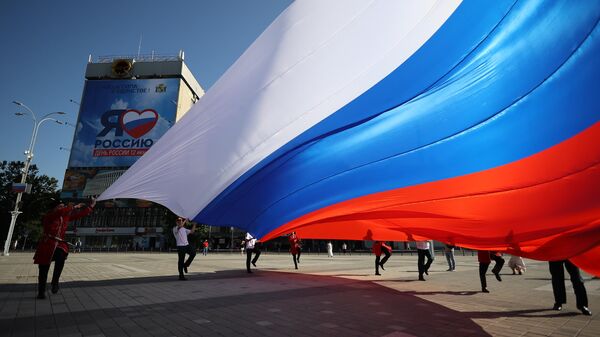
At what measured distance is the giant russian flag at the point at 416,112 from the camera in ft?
10.5

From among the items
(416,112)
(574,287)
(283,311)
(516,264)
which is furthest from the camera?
(516,264)

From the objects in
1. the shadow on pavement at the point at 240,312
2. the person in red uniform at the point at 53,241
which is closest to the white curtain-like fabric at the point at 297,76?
the shadow on pavement at the point at 240,312

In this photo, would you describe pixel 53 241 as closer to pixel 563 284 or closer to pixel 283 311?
pixel 283 311

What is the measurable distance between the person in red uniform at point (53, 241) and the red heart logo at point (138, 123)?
57.8m

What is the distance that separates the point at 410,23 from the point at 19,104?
30.5m

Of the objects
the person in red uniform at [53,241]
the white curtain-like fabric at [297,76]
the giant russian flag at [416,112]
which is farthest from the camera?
the person in red uniform at [53,241]

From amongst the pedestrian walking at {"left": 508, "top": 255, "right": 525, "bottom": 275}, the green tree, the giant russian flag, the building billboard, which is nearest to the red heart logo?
the building billboard

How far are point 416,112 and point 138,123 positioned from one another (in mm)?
63844

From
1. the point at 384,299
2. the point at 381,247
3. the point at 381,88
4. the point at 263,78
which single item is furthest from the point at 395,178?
the point at 381,247

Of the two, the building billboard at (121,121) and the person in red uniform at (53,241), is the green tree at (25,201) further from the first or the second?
the person in red uniform at (53,241)

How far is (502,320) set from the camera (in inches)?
181

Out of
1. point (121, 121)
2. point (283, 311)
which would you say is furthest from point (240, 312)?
point (121, 121)

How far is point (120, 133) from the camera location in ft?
192

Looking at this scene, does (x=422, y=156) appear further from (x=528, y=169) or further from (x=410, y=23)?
(x=410, y=23)
